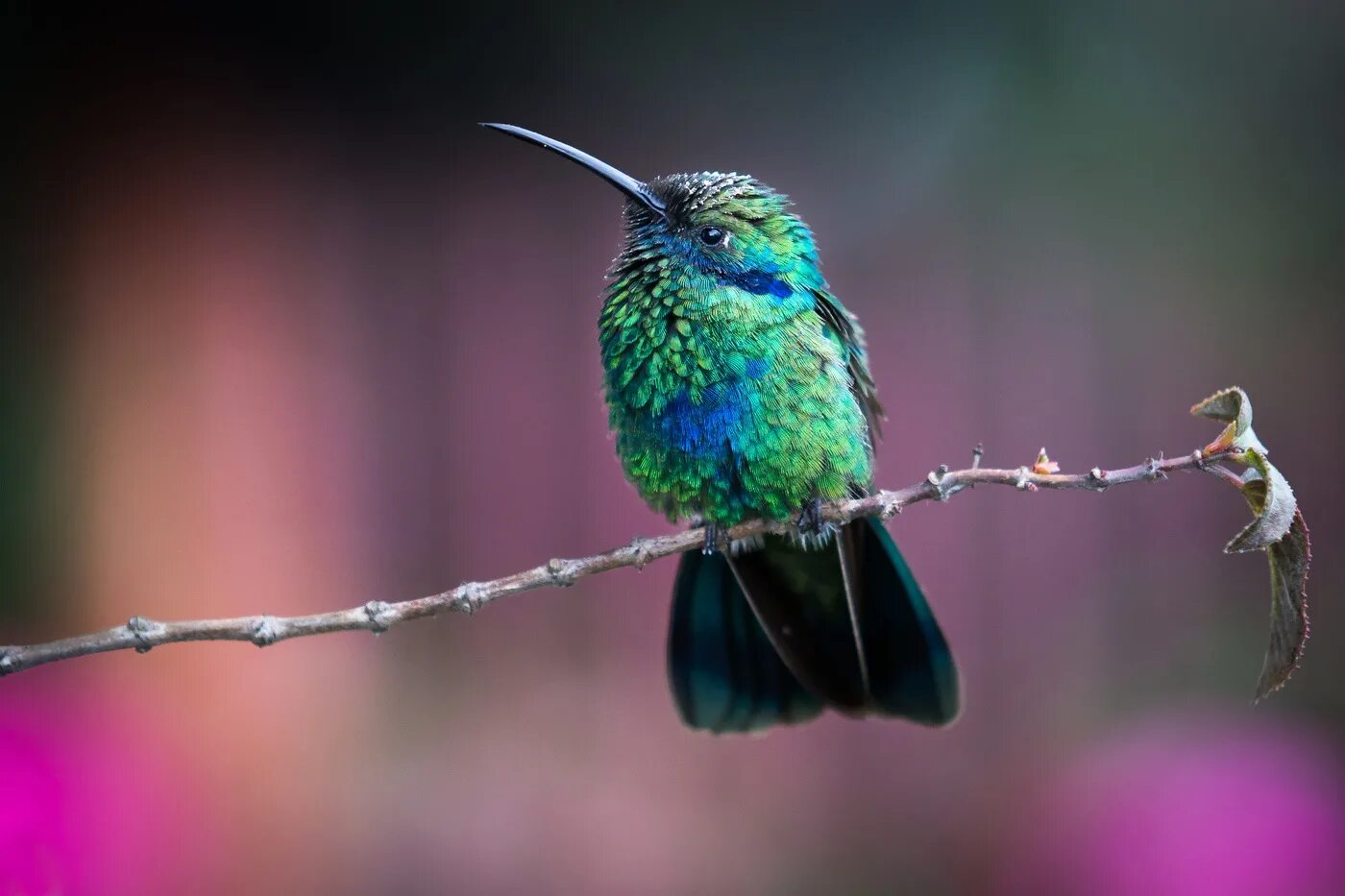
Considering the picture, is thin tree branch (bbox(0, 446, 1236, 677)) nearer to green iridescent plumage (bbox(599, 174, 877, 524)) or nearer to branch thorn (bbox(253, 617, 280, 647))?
branch thorn (bbox(253, 617, 280, 647))

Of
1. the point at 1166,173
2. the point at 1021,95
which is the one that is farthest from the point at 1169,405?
the point at 1021,95

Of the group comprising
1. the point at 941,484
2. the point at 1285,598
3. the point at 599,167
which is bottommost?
the point at 1285,598

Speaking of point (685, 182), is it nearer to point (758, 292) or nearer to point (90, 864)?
point (758, 292)

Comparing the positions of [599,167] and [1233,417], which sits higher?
[599,167]

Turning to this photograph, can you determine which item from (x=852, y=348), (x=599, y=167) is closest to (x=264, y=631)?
(x=599, y=167)

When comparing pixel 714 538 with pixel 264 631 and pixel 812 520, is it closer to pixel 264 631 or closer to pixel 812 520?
pixel 812 520

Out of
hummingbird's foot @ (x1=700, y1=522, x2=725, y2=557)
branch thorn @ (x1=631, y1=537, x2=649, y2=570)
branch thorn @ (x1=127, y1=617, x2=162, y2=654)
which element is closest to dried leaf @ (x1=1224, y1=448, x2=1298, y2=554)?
branch thorn @ (x1=631, y1=537, x2=649, y2=570)
